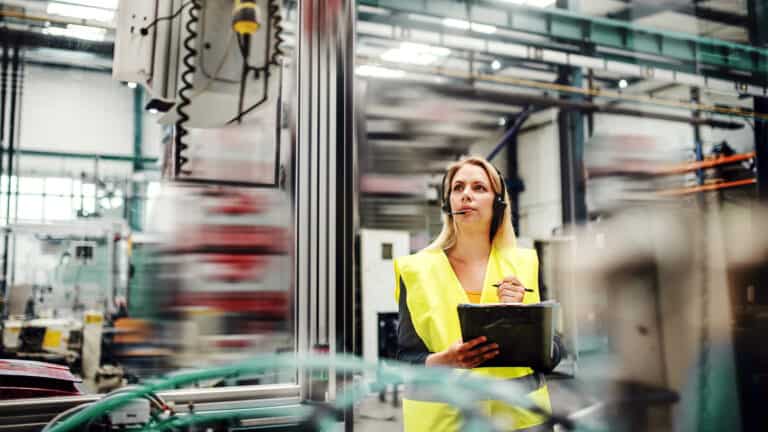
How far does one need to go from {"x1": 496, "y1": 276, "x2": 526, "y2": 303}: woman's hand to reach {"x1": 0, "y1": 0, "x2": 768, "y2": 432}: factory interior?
99 mm

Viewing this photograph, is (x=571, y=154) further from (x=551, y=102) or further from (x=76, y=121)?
(x=76, y=121)

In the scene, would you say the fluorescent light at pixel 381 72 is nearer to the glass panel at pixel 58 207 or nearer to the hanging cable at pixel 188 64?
the glass panel at pixel 58 207

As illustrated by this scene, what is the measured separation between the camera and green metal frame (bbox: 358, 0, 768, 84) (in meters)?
5.23

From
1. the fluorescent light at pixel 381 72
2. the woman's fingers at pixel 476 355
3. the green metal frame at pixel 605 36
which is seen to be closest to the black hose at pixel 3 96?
the fluorescent light at pixel 381 72

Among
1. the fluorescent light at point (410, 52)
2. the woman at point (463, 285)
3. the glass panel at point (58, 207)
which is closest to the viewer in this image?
the woman at point (463, 285)

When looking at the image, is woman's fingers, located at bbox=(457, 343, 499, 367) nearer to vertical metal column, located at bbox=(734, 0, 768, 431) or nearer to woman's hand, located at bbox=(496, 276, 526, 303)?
woman's hand, located at bbox=(496, 276, 526, 303)

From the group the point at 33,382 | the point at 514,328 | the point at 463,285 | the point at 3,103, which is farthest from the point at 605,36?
the point at 3,103

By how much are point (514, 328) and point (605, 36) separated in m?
5.27

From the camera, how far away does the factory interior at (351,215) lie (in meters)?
1.34

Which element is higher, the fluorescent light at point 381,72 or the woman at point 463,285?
the fluorescent light at point 381,72

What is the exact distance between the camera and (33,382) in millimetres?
1499

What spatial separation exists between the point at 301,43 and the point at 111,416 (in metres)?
1.10

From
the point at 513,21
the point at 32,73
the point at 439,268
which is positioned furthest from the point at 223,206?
the point at 32,73

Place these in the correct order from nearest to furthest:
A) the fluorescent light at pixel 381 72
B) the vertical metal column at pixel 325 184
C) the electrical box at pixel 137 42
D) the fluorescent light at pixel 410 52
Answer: the electrical box at pixel 137 42, the vertical metal column at pixel 325 184, the fluorescent light at pixel 381 72, the fluorescent light at pixel 410 52
